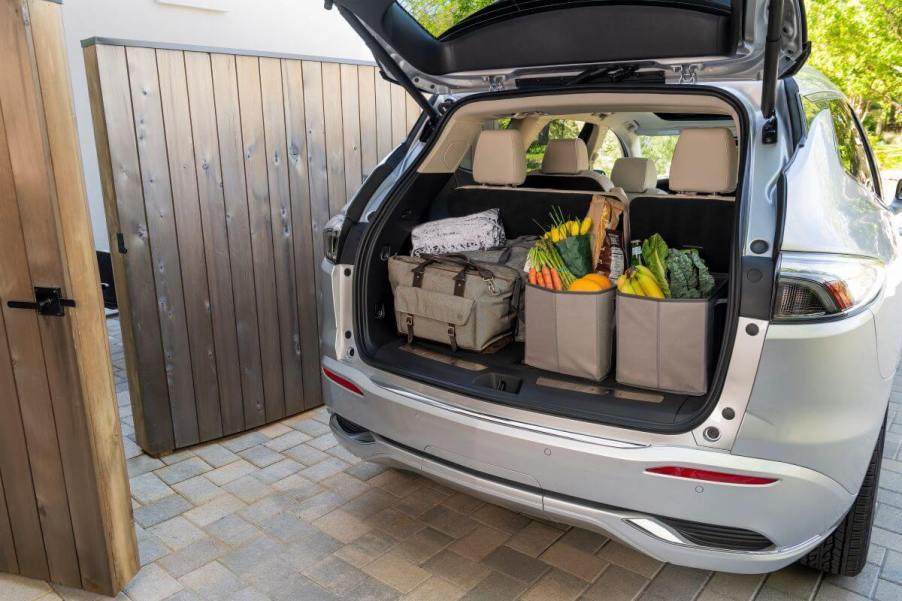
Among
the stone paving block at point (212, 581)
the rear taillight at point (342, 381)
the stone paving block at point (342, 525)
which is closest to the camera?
the stone paving block at point (212, 581)

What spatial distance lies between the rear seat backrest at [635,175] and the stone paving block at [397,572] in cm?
214

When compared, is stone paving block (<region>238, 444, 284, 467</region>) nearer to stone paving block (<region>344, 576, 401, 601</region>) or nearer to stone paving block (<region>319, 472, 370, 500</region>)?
stone paving block (<region>319, 472, 370, 500</region>)

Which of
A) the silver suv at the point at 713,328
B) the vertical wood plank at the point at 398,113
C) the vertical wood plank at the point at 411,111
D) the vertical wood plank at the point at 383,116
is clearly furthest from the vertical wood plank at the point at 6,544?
the vertical wood plank at the point at 411,111

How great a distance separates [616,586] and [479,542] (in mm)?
515

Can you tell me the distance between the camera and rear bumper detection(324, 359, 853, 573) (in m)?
1.70

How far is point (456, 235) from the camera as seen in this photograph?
9.07ft

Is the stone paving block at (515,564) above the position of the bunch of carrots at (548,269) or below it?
below

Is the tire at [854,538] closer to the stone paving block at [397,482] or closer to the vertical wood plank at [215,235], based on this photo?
the stone paving block at [397,482]

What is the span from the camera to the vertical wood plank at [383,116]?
3.78 metres

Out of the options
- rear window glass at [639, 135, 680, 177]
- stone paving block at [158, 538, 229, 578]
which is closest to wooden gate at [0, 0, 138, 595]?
stone paving block at [158, 538, 229, 578]

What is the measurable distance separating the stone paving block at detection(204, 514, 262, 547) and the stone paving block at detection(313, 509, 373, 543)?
9.6 inches

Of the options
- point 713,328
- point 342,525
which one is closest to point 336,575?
point 342,525

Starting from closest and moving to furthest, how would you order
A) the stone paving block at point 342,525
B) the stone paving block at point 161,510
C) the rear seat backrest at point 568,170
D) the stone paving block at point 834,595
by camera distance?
the stone paving block at point 834,595 → the stone paving block at point 342,525 → the stone paving block at point 161,510 → the rear seat backrest at point 568,170

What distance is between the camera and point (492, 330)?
2.47 m
